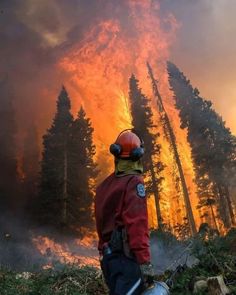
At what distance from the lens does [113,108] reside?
52.4 m

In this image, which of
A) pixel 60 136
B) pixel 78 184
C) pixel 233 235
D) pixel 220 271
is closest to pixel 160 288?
pixel 220 271

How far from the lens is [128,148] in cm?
539

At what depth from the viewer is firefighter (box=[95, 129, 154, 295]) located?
15.7 ft

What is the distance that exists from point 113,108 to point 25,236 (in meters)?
26.4

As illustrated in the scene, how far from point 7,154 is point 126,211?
41.1 m

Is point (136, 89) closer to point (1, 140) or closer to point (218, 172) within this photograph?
point (218, 172)

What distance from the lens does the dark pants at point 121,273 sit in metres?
4.77

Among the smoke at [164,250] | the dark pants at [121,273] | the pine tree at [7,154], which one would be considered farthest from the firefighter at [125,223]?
the pine tree at [7,154]

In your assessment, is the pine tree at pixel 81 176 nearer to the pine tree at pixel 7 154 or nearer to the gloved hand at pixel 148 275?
the pine tree at pixel 7 154

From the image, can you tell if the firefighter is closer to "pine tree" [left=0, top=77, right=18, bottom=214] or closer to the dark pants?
the dark pants

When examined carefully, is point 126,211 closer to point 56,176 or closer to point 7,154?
point 56,176

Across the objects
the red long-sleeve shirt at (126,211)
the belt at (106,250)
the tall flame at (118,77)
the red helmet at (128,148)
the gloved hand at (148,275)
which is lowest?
the gloved hand at (148,275)

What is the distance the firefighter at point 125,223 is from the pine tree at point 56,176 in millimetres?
26618

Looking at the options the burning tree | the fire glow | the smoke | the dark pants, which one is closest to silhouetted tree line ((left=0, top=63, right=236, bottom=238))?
the burning tree
